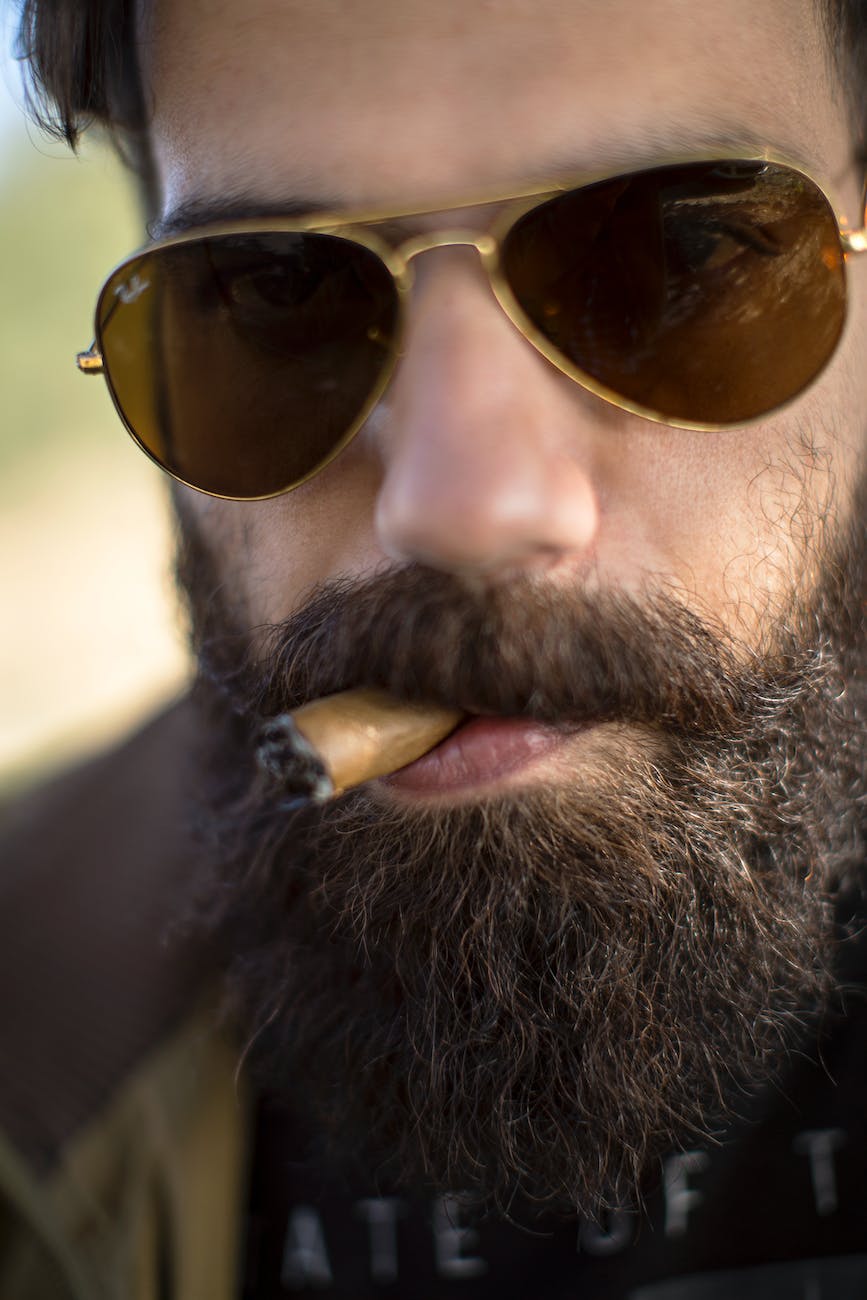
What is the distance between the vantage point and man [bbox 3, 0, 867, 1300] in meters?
1.12

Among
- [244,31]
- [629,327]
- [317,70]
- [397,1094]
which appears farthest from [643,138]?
[397,1094]

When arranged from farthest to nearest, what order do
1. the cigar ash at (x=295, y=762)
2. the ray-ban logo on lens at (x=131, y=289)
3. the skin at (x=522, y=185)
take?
the ray-ban logo on lens at (x=131, y=289) < the skin at (x=522, y=185) < the cigar ash at (x=295, y=762)

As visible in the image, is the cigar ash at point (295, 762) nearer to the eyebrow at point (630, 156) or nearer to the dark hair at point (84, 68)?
the eyebrow at point (630, 156)

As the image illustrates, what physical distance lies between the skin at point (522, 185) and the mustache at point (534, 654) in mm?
32

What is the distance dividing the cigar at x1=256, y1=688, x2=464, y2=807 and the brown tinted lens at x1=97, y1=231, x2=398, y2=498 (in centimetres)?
33

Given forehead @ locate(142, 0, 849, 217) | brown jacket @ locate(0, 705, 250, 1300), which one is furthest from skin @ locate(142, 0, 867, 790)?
brown jacket @ locate(0, 705, 250, 1300)

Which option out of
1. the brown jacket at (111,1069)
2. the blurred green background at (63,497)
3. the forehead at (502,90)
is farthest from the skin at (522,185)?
the blurred green background at (63,497)

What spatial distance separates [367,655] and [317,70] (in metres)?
0.72

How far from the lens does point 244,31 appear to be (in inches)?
50.1

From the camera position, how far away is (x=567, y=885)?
1.16 metres

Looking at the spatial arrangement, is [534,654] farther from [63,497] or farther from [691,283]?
[63,497]

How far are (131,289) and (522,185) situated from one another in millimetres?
533

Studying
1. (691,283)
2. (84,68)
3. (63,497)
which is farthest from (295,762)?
(63,497)

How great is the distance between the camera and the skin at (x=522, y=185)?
1.12 metres
